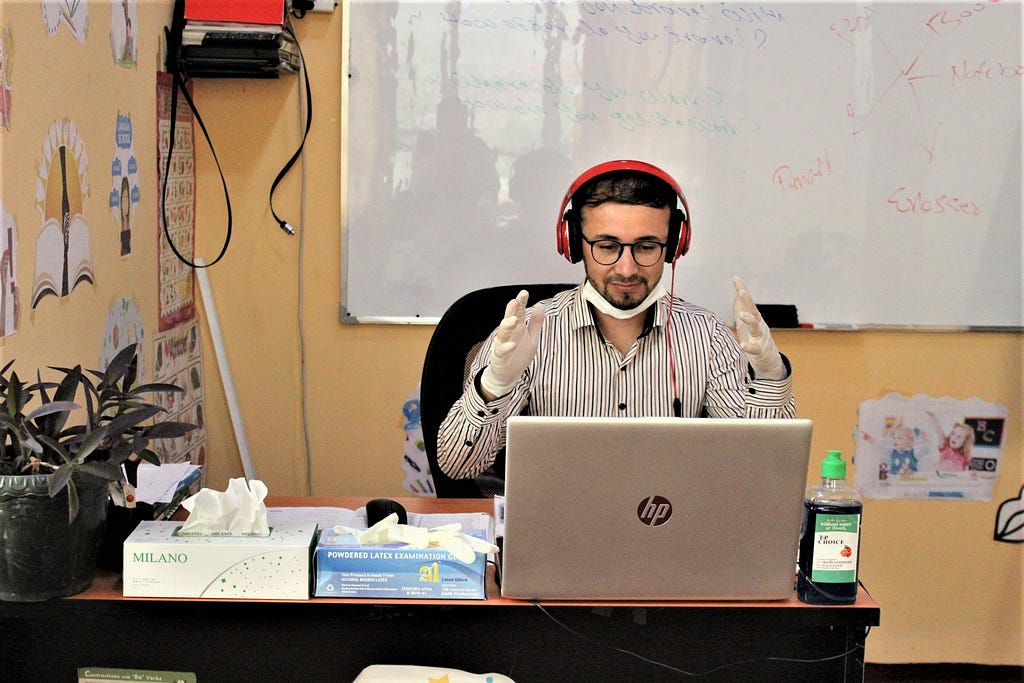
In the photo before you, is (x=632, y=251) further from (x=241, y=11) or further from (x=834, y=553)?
(x=241, y=11)

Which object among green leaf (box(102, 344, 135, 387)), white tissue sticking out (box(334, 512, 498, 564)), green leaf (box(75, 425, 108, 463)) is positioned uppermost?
green leaf (box(102, 344, 135, 387))

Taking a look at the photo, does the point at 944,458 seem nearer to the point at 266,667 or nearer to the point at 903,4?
the point at 903,4

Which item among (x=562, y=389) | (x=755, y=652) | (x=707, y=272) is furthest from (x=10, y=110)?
(x=707, y=272)

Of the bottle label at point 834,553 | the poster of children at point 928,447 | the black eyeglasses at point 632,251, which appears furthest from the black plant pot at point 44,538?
the poster of children at point 928,447

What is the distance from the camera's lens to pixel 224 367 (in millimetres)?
2611

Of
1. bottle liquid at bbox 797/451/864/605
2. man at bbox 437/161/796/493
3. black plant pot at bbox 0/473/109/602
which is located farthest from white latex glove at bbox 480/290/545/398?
black plant pot at bbox 0/473/109/602

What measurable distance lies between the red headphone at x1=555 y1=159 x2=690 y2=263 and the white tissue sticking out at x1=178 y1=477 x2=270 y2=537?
2.70 ft

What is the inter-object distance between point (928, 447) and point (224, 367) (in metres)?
1.81

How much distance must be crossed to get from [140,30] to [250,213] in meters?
0.55

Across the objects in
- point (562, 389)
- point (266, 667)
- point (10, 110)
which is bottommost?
point (266, 667)

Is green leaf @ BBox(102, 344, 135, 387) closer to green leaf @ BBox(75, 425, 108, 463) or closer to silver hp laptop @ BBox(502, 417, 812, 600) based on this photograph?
green leaf @ BBox(75, 425, 108, 463)

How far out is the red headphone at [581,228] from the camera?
188cm

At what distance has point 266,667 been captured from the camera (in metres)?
1.27

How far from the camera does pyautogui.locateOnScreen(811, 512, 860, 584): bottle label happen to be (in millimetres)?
1250
